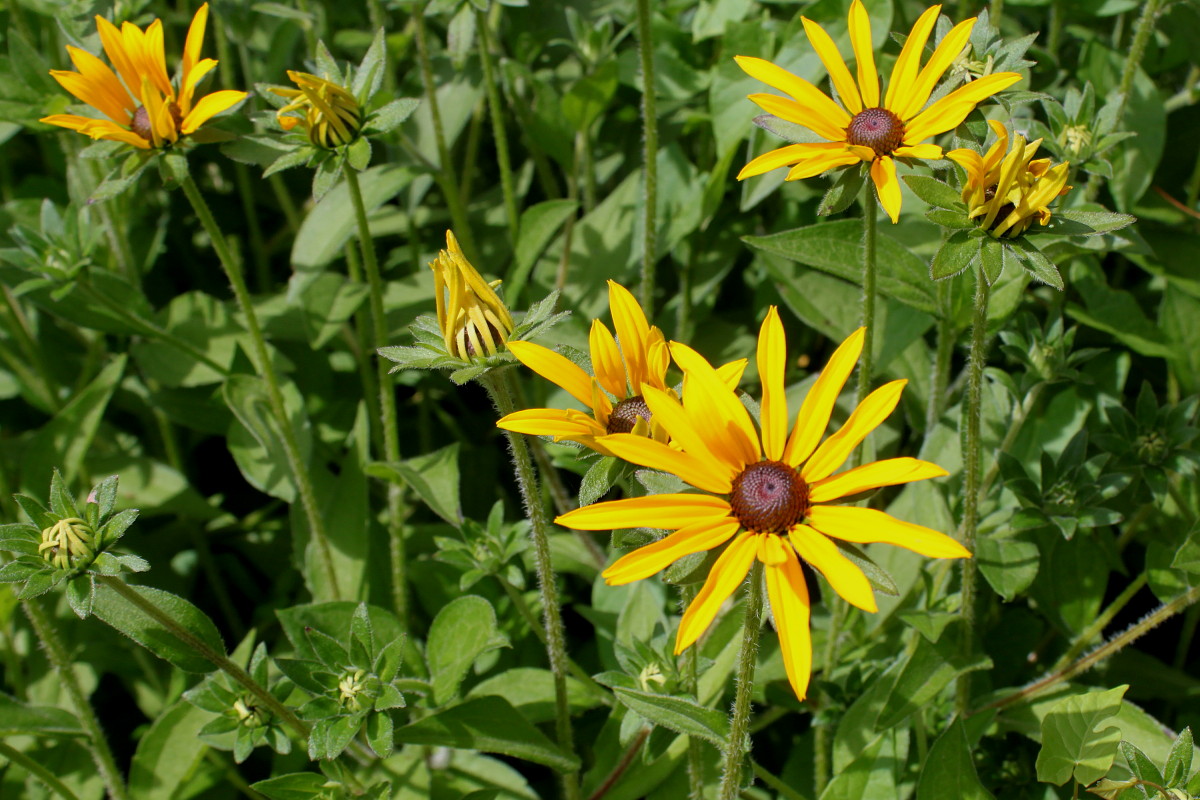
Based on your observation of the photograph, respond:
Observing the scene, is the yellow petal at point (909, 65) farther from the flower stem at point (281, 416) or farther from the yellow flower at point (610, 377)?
the flower stem at point (281, 416)

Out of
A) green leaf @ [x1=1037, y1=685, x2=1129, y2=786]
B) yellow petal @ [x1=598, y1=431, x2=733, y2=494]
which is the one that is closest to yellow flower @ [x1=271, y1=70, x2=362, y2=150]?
yellow petal @ [x1=598, y1=431, x2=733, y2=494]

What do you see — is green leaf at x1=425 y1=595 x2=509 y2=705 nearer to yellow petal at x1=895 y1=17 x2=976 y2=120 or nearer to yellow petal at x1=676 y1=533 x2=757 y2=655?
yellow petal at x1=676 y1=533 x2=757 y2=655

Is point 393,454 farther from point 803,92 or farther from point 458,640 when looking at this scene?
point 803,92

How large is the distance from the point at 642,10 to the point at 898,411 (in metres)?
1.19

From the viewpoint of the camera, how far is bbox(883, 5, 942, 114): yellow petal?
1698mm

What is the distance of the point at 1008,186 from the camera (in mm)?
1451

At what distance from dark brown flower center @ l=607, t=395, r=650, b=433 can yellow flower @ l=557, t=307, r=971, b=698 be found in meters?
0.14

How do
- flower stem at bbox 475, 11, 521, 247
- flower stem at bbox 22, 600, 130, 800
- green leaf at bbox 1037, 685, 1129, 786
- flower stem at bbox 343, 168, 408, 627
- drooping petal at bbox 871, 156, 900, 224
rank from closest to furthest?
1. drooping petal at bbox 871, 156, 900, 224
2. green leaf at bbox 1037, 685, 1129, 786
3. flower stem at bbox 22, 600, 130, 800
4. flower stem at bbox 343, 168, 408, 627
5. flower stem at bbox 475, 11, 521, 247

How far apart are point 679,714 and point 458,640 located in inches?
23.1

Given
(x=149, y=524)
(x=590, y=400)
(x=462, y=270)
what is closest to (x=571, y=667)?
(x=590, y=400)

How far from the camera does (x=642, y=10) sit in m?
2.19

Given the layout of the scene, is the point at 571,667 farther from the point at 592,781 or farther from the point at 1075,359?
the point at 1075,359

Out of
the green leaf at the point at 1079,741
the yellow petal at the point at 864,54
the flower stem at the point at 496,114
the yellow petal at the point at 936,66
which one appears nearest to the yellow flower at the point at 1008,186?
the yellow petal at the point at 936,66

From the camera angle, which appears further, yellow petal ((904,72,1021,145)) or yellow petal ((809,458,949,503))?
yellow petal ((904,72,1021,145))
